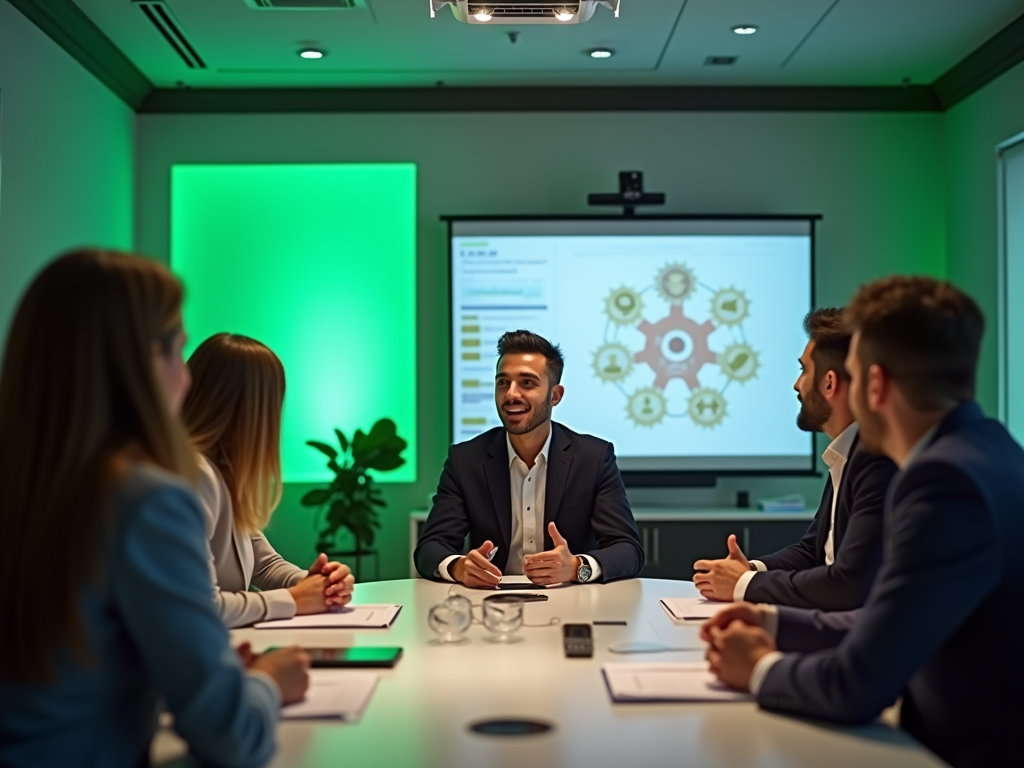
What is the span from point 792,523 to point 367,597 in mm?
3217

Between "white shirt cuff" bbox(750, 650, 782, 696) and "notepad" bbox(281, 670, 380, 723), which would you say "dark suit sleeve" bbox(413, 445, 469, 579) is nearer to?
"notepad" bbox(281, 670, 380, 723)

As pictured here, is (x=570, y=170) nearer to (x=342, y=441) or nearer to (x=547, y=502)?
(x=342, y=441)

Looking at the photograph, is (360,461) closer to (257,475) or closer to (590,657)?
(257,475)

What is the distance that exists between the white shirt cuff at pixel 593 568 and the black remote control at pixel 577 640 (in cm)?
69

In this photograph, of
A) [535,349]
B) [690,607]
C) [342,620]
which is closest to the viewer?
[342,620]

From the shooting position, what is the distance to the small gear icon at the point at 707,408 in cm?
570

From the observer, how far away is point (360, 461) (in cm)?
539

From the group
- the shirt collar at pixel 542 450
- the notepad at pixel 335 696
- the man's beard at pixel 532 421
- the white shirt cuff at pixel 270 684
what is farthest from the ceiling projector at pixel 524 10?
the white shirt cuff at pixel 270 684

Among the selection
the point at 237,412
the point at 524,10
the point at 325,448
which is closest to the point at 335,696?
the point at 237,412

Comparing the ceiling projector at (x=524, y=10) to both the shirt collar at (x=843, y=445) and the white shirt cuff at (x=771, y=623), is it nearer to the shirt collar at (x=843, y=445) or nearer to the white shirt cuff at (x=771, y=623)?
the shirt collar at (x=843, y=445)

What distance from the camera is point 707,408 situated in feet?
18.7

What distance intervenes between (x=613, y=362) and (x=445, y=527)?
260cm

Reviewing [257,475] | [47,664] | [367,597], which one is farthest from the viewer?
[367,597]

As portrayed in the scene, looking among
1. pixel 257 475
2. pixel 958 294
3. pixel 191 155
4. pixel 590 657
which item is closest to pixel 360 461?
pixel 191 155
